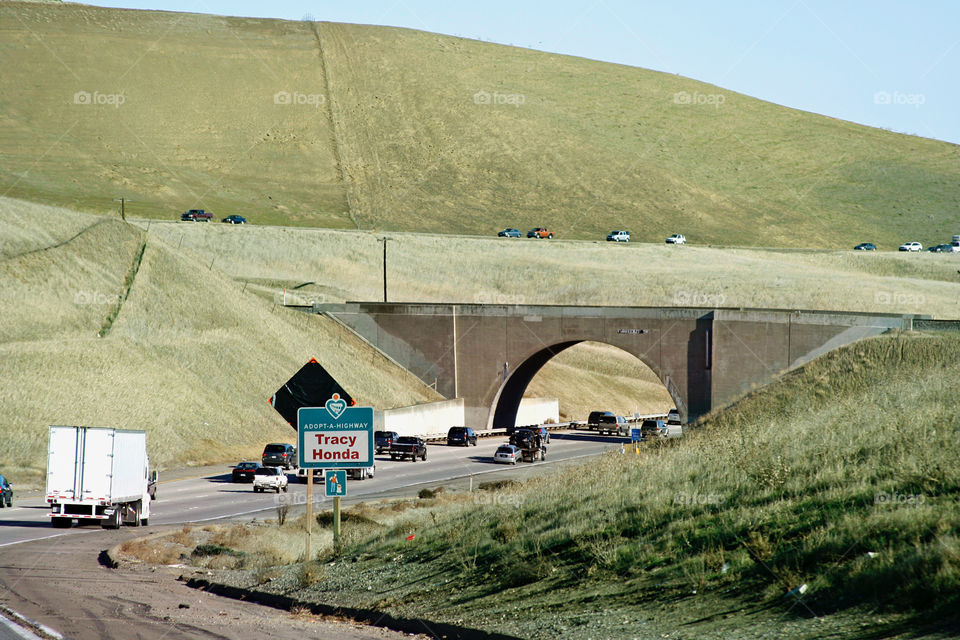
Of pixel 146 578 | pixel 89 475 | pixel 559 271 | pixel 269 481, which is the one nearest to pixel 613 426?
pixel 559 271

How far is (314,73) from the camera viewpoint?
150750 mm

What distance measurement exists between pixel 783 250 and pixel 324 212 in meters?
51.2

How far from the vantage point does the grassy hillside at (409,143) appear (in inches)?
4825

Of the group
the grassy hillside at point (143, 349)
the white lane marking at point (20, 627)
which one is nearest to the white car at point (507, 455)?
the grassy hillside at point (143, 349)

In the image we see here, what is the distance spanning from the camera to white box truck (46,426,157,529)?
3041 centimetres

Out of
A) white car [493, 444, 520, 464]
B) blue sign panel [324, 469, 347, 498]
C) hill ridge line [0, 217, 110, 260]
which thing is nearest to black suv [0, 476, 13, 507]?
blue sign panel [324, 469, 347, 498]

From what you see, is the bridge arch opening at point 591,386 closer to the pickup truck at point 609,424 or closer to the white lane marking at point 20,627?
the pickup truck at point 609,424

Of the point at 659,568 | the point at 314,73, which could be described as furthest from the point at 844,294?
the point at 314,73

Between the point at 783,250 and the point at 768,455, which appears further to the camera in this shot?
the point at 783,250

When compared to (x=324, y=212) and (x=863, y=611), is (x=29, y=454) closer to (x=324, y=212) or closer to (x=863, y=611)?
(x=863, y=611)

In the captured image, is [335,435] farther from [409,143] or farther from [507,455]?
[409,143]

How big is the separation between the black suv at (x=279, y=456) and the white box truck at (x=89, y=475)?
591 inches

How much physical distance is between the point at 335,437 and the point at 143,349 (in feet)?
134

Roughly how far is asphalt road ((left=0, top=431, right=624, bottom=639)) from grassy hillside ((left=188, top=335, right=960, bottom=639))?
1.55 m
